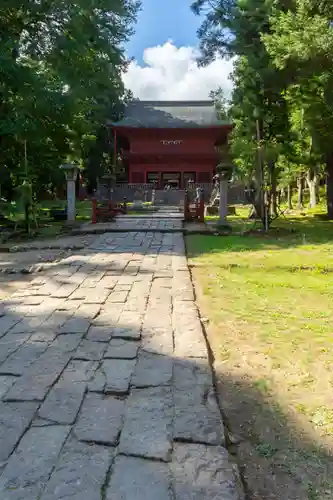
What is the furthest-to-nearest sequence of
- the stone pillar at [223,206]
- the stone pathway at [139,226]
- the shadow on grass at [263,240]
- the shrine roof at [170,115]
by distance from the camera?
the shrine roof at [170,115] → the stone pillar at [223,206] → the stone pathway at [139,226] → the shadow on grass at [263,240]

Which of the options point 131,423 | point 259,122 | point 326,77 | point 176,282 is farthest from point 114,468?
point 259,122

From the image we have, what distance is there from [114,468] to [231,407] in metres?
0.93

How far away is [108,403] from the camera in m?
2.47

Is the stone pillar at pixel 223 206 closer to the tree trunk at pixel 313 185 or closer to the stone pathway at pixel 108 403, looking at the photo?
the stone pathway at pixel 108 403

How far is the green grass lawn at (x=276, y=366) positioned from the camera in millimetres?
2027

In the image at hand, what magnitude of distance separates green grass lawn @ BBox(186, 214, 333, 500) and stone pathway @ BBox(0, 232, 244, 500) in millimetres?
179

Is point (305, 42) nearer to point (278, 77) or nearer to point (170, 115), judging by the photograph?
point (278, 77)

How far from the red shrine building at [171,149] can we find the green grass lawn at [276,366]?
80.4ft

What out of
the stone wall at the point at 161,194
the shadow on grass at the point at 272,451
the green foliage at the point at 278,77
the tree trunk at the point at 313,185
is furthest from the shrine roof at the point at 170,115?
the shadow on grass at the point at 272,451

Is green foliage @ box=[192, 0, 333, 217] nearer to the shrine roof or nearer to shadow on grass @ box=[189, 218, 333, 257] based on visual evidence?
shadow on grass @ box=[189, 218, 333, 257]

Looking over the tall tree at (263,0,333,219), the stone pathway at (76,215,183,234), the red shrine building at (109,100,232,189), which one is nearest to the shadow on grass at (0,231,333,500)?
the tall tree at (263,0,333,219)

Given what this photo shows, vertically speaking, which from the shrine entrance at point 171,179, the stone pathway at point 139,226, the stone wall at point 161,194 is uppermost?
the shrine entrance at point 171,179

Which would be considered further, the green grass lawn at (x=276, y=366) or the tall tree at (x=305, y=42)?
the tall tree at (x=305, y=42)

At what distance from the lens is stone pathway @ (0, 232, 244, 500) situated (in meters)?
1.79
